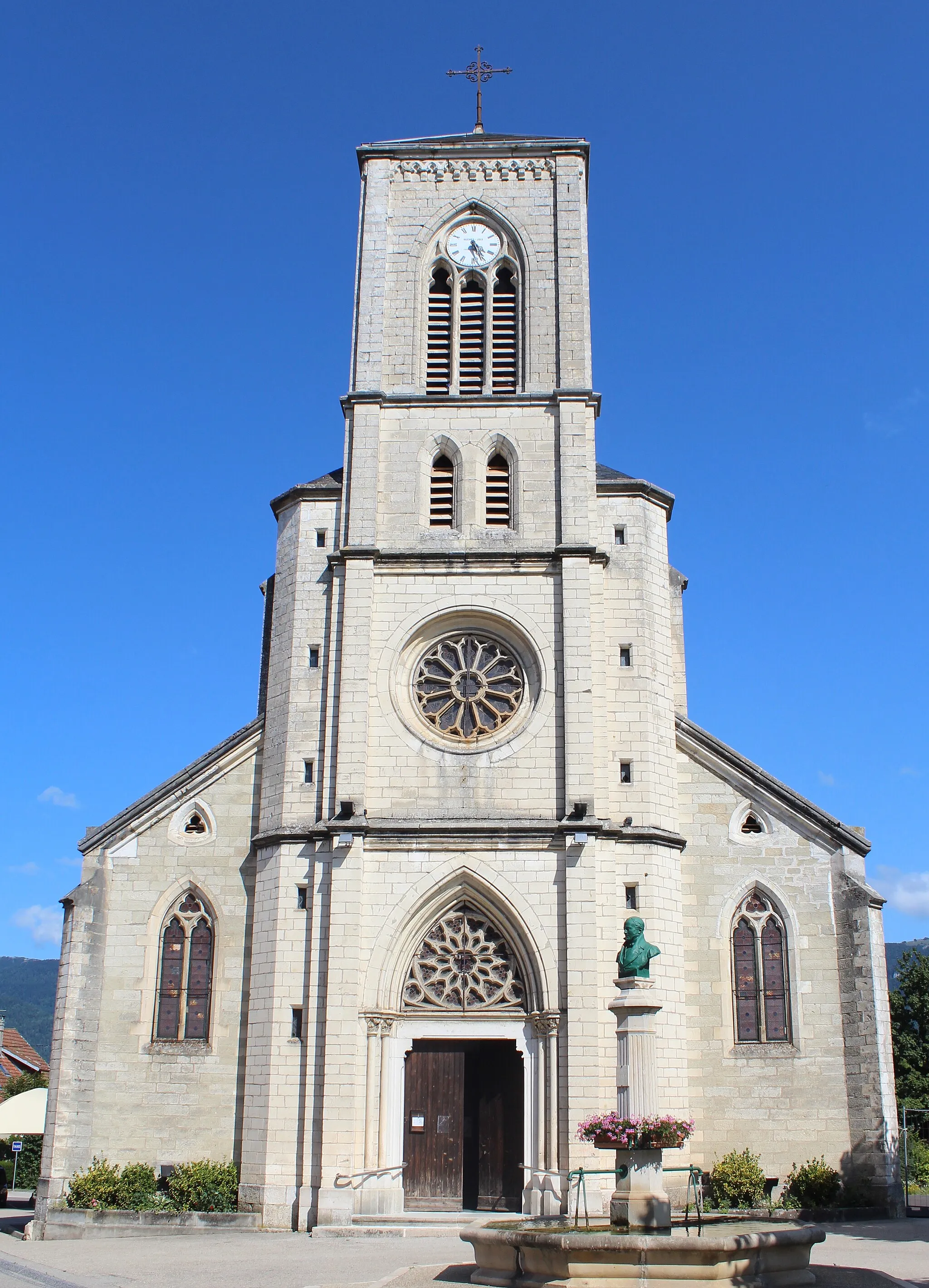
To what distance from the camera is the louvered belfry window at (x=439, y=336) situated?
2548cm

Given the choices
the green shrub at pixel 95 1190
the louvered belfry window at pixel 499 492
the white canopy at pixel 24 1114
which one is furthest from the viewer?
the white canopy at pixel 24 1114

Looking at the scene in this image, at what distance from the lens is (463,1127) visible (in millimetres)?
20703

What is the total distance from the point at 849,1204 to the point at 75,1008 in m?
13.3

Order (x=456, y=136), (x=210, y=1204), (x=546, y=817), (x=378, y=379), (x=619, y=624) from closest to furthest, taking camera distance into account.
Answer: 1. (x=210, y=1204)
2. (x=546, y=817)
3. (x=619, y=624)
4. (x=378, y=379)
5. (x=456, y=136)

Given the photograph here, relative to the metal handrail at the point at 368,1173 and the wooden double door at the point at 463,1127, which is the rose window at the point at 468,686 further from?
the metal handrail at the point at 368,1173

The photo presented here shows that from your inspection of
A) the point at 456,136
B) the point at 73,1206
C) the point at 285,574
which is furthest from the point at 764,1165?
the point at 456,136

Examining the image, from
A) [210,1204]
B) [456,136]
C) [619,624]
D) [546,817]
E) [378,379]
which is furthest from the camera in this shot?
[456,136]

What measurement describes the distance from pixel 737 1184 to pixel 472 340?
16.7m

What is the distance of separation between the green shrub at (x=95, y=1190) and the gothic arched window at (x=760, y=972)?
1063 cm

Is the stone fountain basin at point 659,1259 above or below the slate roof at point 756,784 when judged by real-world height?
below

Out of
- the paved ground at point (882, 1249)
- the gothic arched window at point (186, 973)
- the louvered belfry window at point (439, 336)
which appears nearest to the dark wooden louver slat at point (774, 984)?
the paved ground at point (882, 1249)

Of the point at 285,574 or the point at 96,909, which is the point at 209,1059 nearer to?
the point at 96,909

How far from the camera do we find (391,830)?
69.5 ft

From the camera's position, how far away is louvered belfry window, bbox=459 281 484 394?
25.4m
